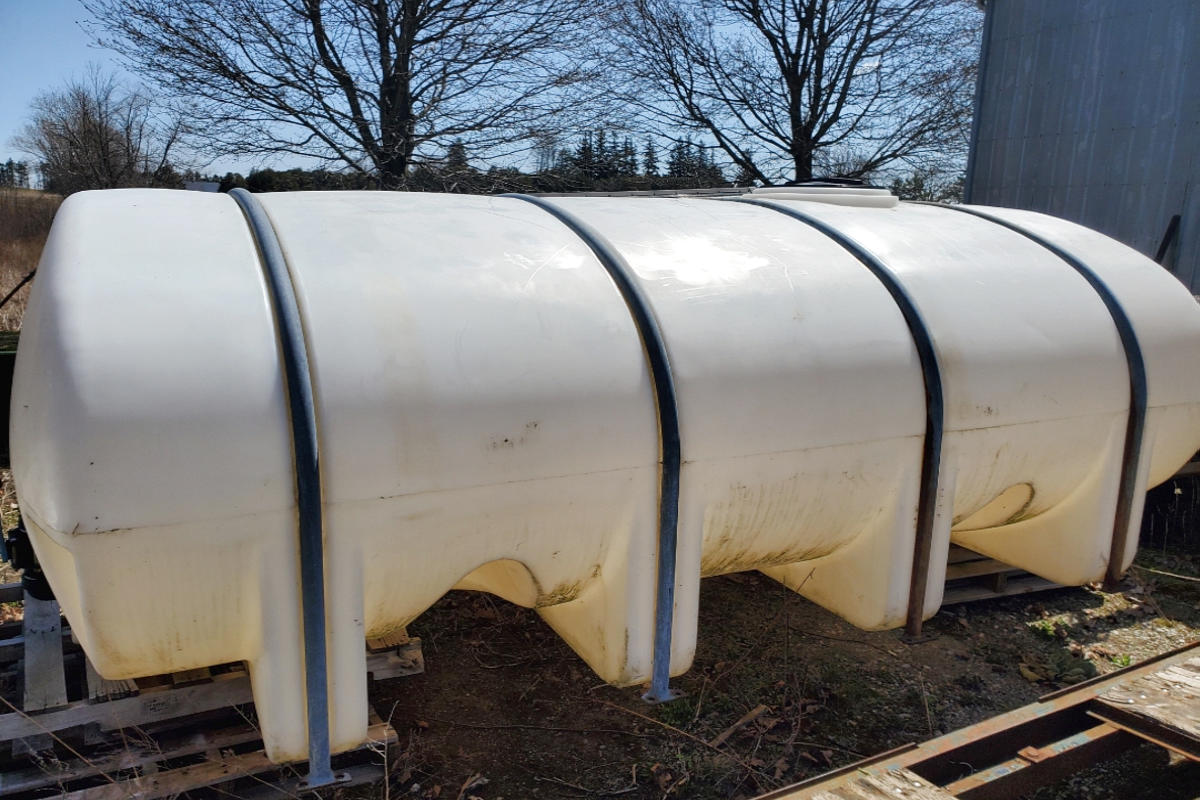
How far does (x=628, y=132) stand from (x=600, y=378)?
11275 mm

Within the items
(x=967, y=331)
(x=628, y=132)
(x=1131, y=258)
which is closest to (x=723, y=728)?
(x=967, y=331)

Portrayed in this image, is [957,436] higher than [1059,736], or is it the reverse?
[957,436]

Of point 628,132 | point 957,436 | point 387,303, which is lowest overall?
point 957,436

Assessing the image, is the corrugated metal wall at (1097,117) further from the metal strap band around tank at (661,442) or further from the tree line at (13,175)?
the tree line at (13,175)

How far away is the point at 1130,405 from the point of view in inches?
120

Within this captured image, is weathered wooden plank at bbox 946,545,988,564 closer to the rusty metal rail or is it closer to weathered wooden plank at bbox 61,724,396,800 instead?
the rusty metal rail

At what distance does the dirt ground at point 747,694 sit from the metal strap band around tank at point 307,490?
0.60 meters

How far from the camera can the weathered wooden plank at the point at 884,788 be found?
211 cm

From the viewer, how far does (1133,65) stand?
311 inches

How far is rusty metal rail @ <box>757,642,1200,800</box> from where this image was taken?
88.2 inches

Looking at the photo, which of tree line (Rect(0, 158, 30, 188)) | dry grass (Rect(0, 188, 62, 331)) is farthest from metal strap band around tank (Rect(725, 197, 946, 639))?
tree line (Rect(0, 158, 30, 188))

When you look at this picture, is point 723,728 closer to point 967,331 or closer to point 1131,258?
point 967,331

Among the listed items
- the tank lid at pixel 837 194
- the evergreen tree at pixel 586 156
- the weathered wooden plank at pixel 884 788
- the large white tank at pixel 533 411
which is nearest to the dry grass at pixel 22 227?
the evergreen tree at pixel 586 156

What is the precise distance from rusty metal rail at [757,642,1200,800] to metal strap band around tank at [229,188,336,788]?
3.43 feet
